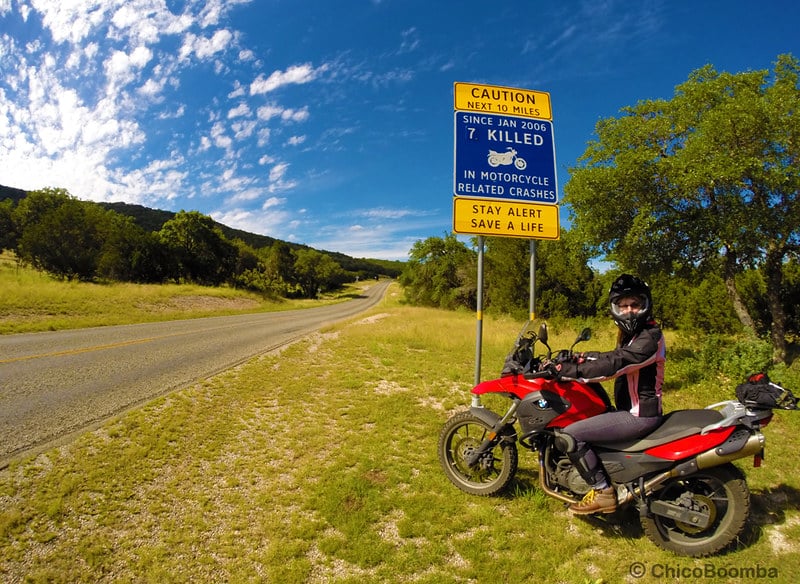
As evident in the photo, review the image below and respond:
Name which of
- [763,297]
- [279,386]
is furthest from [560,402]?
[763,297]

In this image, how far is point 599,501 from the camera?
122 inches

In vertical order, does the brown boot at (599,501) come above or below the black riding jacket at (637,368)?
below

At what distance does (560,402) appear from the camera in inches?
131

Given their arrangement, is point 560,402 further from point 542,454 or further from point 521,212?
point 521,212

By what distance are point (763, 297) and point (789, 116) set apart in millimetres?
8286

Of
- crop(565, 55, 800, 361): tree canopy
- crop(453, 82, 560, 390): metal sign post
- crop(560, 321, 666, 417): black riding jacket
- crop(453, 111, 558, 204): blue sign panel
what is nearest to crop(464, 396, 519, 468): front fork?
crop(560, 321, 666, 417): black riding jacket

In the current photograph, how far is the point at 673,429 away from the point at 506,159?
13.5ft

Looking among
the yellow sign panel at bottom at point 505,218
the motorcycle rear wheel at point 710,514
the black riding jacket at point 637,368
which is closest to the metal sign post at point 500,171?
the yellow sign panel at bottom at point 505,218

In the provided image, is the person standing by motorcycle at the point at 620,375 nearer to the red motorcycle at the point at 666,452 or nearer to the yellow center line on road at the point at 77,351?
the red motorcycle at the point at 666,452

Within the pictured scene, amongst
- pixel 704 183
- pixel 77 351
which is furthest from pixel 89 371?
pixel 704 183

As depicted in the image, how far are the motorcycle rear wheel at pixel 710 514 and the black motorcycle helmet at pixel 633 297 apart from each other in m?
1.23

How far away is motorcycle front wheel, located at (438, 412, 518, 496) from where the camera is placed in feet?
12.4

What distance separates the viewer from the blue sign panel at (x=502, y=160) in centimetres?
551

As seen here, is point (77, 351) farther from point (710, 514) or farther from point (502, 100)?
point (710, 514)
